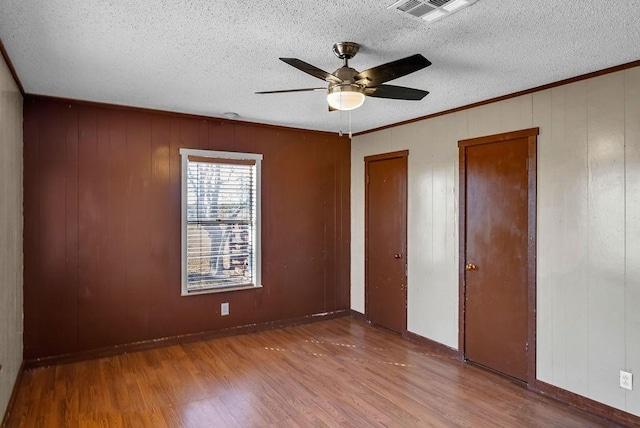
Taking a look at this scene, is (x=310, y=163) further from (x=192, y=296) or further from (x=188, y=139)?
(x=192, y=296)

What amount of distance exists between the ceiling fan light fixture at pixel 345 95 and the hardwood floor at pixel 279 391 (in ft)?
6.99

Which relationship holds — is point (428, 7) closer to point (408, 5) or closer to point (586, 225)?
point (408, 5)

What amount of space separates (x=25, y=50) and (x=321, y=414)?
10.2ft

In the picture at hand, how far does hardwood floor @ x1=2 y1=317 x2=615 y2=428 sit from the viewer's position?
288 centimetres

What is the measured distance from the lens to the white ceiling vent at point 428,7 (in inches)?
77.9

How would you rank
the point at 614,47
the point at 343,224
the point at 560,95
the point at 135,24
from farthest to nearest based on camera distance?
the point at 343,224
the point at 560,95
the point at 614,47
the point at 135,24

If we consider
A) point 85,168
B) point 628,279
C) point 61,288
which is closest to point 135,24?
point 85,168

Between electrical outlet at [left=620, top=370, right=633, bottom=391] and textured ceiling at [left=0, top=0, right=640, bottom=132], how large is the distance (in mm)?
2131

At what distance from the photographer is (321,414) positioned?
2953mm

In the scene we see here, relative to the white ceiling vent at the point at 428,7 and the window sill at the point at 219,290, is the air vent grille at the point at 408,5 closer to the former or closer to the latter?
the white ceiling vent at the point at 428,7

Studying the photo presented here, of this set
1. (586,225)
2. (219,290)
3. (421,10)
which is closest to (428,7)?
(421,10)

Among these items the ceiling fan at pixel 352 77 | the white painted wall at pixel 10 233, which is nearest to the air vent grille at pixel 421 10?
the ceiling fan at pixel 352 77

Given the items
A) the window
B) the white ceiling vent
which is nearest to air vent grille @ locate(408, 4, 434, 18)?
the white ceiling vent

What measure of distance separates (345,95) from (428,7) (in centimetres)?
65
